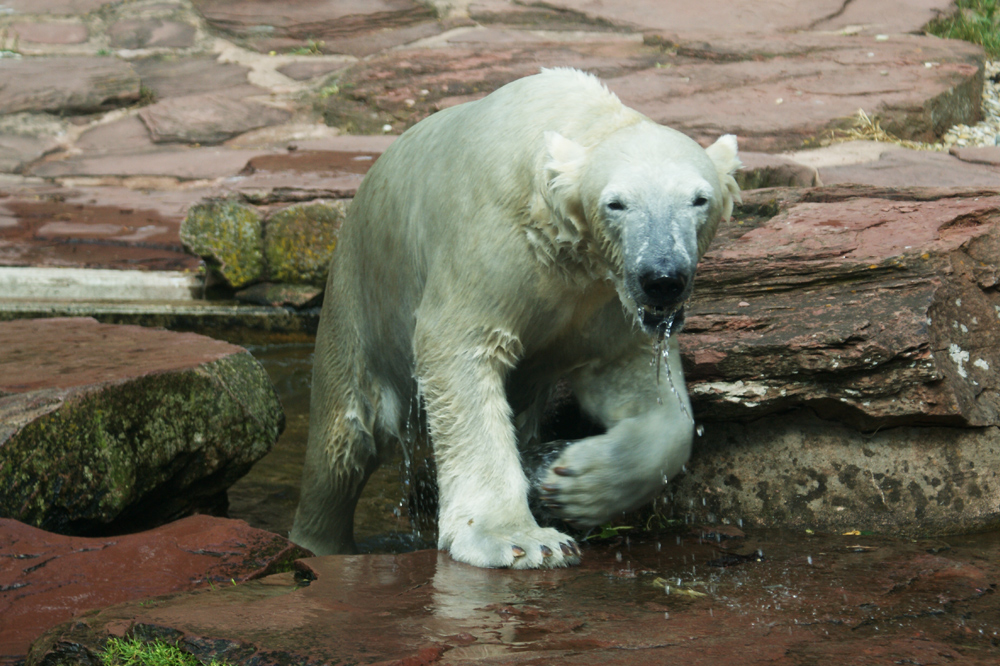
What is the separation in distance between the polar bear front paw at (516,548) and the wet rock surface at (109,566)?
544mm

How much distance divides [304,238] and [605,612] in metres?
3.58

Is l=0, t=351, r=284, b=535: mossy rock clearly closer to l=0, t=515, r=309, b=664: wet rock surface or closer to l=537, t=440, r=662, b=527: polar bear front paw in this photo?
l=0, t=515, r=309, b=664: wet rock surface

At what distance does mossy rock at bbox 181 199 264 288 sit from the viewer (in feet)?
17.3

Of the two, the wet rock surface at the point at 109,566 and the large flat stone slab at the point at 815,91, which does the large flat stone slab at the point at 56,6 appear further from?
the wet rock surface at the point at 109,566

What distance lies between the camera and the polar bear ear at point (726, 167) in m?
2.55

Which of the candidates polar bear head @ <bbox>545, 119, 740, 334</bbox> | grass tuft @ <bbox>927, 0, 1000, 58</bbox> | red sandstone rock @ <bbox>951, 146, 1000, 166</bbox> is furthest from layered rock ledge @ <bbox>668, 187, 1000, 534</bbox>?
grass tuft @ <bbox>927, 0, 1000, 58</bbox>

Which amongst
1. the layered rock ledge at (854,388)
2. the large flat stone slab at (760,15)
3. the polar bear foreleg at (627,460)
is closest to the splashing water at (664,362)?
the polar bear foreleg at (627,460)

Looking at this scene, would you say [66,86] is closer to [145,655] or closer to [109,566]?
[109,566]

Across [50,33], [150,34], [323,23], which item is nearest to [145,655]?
[323,23]

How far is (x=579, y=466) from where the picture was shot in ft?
8.42

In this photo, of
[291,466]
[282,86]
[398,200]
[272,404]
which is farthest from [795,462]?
[282,86]

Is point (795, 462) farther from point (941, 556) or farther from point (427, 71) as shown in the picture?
point (427, 71)

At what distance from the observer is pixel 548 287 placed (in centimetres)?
255

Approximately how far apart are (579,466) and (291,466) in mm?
2417
